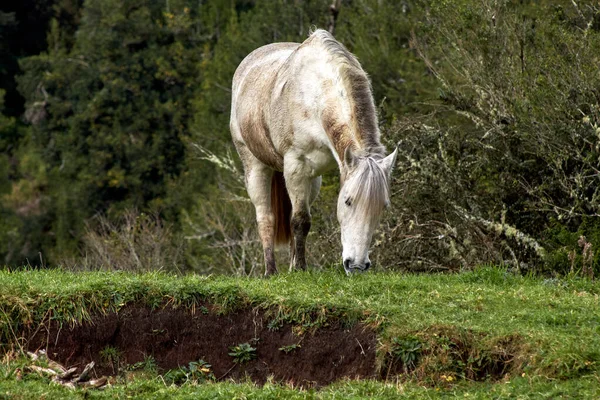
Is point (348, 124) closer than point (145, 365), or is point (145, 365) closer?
point (145, 365)

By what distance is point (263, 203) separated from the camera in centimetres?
1203

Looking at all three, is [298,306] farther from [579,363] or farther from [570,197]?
[570,197]

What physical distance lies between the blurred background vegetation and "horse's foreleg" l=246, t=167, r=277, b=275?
2.28 meters

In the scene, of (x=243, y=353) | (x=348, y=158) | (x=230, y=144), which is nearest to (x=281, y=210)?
(x=348, y=158)

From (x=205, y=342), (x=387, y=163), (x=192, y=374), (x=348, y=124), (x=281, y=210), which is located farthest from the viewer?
(x=281, y=210)

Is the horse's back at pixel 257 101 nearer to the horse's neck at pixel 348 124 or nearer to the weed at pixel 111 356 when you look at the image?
the horse's neck at pixel 348 124

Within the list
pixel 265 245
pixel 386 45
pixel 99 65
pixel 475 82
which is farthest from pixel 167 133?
pixel 265 245

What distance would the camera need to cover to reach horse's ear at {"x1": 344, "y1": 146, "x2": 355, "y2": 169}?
9.76m

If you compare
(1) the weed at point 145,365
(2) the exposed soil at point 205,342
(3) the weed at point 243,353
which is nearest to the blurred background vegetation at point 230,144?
(2) the exposed soil at point 205,342

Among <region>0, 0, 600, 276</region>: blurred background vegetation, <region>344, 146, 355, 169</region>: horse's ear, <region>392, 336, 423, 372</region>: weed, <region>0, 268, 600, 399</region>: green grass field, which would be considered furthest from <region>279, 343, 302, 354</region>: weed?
<region>0, 0, 600, 276</region>: blurred background vegetation

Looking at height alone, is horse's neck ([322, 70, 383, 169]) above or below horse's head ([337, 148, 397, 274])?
above

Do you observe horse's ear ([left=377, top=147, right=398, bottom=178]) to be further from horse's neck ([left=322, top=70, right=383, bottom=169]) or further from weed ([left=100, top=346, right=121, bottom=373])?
weed ([left=100, top=346, right=121, bottom=373])

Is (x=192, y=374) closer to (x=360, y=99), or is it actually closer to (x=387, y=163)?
(x=387, y=163)

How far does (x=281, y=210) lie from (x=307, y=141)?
158cm
